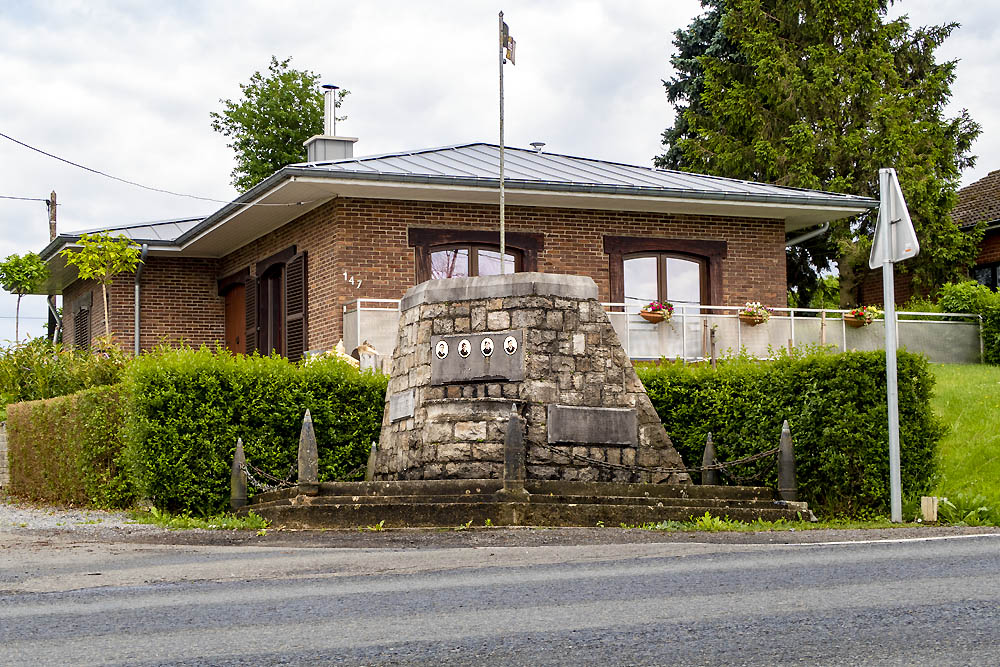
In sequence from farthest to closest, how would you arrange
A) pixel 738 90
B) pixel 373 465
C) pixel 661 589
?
pixel 738 90 < pixel 373 465 < pixel 661 589

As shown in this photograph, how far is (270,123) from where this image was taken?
1831 inches

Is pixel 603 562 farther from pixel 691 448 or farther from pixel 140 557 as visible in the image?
pixel 691 448

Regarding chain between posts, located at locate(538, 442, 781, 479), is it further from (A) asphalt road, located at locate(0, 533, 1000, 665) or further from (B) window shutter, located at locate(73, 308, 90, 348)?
(B) window shutter, located at locate(73, 308, 90, 348)

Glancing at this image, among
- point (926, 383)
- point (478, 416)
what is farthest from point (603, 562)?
point (926, 383)

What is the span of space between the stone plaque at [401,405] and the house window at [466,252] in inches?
243

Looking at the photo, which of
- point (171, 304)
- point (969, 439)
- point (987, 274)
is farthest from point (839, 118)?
point (969, 439)

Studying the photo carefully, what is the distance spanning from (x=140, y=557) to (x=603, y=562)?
4248 mm

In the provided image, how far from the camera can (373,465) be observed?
15.6 m

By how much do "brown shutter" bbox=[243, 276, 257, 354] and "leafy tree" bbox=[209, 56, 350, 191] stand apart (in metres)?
19.7

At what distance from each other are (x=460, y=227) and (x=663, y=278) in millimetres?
4231

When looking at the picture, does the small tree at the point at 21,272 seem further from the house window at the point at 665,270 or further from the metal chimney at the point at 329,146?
the house window at the point at 665,270

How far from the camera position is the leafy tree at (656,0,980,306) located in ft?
108

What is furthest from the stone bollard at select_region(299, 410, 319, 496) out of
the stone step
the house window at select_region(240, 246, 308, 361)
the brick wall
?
the house window at select_region(240, 246, 308, 361)

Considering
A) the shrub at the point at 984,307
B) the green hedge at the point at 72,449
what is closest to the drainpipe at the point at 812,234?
the shrub at the point at 984,307
